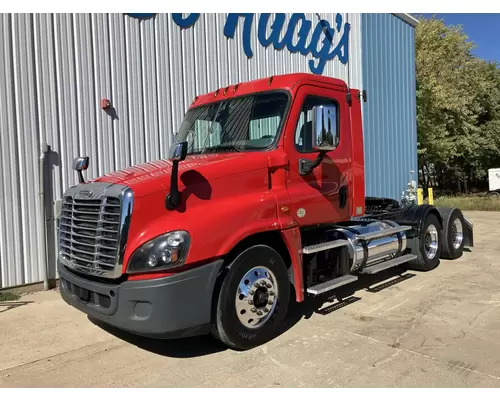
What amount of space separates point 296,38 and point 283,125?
Answer: 6.95 meters

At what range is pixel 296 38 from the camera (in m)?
10.9

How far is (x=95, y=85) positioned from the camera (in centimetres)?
749

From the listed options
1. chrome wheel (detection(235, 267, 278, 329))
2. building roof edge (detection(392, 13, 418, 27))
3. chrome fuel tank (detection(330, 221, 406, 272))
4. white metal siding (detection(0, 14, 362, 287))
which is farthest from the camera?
building roof edge (detection(392, 13, 418, 27))

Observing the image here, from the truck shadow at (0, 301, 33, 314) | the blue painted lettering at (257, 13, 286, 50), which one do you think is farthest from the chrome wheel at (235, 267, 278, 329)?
the blue painted lettering at (257, 13, 286, 50)

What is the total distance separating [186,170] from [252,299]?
1.38 meters

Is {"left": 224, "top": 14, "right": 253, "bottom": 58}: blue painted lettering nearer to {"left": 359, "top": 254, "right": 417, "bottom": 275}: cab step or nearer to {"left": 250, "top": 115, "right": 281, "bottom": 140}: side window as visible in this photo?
{"left": 250, "top": 115, "right": 281, "bottom": 140}: side window

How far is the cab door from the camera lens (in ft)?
15.7

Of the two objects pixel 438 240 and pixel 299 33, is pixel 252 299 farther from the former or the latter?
pixel 299 33

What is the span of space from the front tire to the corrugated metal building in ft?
13.8

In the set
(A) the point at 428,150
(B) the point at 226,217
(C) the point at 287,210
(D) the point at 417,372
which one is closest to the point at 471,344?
(D) the point at 417,372

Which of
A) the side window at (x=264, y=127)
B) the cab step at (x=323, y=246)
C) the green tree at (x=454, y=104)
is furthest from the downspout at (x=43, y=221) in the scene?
the green tree at (x=454, y=104)

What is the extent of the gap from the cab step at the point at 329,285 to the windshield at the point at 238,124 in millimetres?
1634

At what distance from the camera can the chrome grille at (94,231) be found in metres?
3.78

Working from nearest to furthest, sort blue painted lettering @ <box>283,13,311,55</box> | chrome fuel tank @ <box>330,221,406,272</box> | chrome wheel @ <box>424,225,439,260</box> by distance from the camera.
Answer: chrome fuel tank @ <box>330,221,406,272</box> → chrome wheel @ <box>424,225,439,260</box> → blue painted lettering @ <box>283,13,311,55</box>
